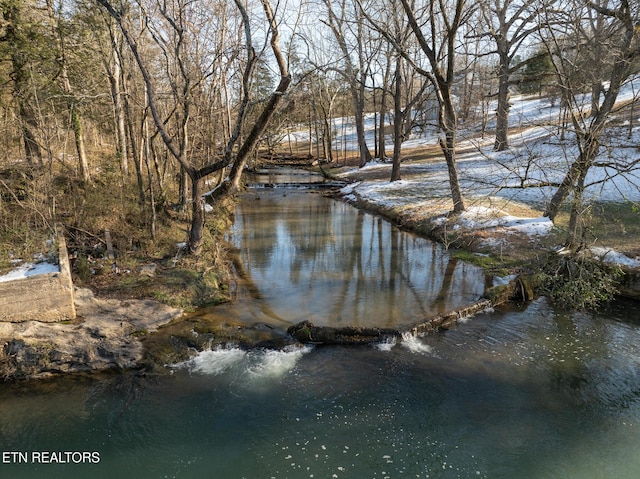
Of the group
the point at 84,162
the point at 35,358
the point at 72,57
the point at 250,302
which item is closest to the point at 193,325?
the point at 250,302

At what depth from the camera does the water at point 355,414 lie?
17.0ft

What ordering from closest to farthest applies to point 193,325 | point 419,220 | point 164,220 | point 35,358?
1. point 35,358
2. point 193,325
3. point 164,220
4. point 419,220

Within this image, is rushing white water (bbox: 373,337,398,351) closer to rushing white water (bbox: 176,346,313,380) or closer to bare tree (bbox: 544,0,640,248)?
rushing white water (bbox: 176,346,313,380)

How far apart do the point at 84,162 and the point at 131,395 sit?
30.7 feet

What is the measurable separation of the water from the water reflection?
1.29m

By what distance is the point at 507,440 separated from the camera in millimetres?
5520

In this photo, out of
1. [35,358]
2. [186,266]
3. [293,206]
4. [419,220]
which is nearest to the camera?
[35,358]

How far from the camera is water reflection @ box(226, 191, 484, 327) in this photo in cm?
902

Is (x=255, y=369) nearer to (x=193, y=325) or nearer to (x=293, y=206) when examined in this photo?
(x=193, y=325)

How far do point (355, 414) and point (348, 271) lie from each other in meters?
5.74

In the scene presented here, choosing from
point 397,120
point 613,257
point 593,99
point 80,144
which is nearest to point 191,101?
point 80,144

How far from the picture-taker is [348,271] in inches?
452

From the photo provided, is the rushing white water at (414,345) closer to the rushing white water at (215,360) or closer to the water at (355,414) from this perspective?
the water at (355,414)

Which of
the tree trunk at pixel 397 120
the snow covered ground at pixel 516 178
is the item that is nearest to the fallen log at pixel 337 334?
the snow covered ground at pixel 516 178
